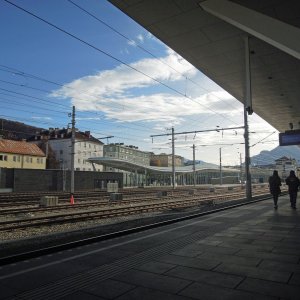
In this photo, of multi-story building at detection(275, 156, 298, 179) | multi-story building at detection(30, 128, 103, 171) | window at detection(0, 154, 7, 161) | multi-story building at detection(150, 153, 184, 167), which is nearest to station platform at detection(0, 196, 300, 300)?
multi-story building at detection(275, 156, 298, 179)

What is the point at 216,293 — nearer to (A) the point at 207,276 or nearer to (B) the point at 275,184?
(A) the point at 207,276

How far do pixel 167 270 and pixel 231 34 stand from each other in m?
7.24

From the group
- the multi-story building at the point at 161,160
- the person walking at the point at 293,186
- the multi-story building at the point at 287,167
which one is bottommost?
the person walking at the point at 293,186

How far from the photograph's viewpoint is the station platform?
441cm

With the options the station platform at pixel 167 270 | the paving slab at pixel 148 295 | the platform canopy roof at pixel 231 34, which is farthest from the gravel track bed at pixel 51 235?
the platform canopy roof at pixel 231 34

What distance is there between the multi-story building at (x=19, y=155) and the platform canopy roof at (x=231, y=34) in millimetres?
56423

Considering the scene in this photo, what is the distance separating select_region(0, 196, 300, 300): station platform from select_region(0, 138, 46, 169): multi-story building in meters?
60.7

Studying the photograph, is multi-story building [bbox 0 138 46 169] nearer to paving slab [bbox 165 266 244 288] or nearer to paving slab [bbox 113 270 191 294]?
paving slab [bbox 113 270 191 294]

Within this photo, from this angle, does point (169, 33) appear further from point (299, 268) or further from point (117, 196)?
point (117, 196)

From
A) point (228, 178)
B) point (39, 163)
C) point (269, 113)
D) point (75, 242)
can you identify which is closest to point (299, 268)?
point (75, 242)

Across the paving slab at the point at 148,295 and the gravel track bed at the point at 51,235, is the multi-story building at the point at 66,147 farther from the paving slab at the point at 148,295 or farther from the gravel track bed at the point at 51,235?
the paving slab at the point at 148,295

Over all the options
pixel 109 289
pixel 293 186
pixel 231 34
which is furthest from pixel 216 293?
pixel 293 186

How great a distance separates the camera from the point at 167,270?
5.45 metres

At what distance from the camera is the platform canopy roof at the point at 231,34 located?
8117 millimetres
